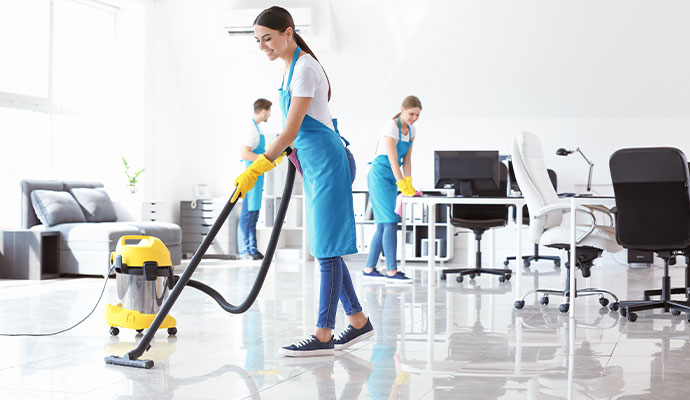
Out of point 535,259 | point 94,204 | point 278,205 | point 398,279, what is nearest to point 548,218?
point 398,279

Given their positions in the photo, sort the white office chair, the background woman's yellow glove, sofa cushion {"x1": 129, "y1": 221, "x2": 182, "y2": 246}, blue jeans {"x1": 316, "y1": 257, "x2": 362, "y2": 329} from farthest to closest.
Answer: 1. sofa cushion {"x1": 129, "y1": 221, "x2": 182, "y2": 246}
2. the background woman's yellow glove
3. the white office chair
4. blue jeans {"x1": 316, "y1": 257, "x2": 362, "y2": 329}

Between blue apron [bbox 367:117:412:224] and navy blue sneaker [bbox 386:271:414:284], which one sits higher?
blue apron [bbox 367:117:412:224]

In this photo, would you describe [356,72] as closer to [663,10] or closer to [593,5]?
[593,5]

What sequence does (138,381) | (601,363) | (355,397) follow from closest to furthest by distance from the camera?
(355,397) → (138,381) → (601,363)

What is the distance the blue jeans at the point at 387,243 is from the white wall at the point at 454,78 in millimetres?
2735

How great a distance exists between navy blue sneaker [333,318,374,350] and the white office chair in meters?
1.61

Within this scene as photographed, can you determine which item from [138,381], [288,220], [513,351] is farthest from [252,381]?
[288,220]

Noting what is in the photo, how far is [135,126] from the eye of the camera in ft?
29.3

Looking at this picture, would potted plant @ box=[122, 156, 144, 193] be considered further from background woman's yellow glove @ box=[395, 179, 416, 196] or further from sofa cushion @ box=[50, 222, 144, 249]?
background woman's yellow glove @ box=[395, 179, 416, 196]

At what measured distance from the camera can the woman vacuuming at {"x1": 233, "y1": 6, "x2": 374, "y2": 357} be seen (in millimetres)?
3260

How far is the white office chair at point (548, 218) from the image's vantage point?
473 centimetres

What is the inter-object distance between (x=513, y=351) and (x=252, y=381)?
1.22 m

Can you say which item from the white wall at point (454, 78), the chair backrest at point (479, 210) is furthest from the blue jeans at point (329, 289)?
the white wall at point (454, 78)

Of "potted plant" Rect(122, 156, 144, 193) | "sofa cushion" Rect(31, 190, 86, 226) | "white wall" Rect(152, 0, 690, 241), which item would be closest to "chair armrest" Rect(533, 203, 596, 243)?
"white wall" Rect(152, 0, 690, 241)
